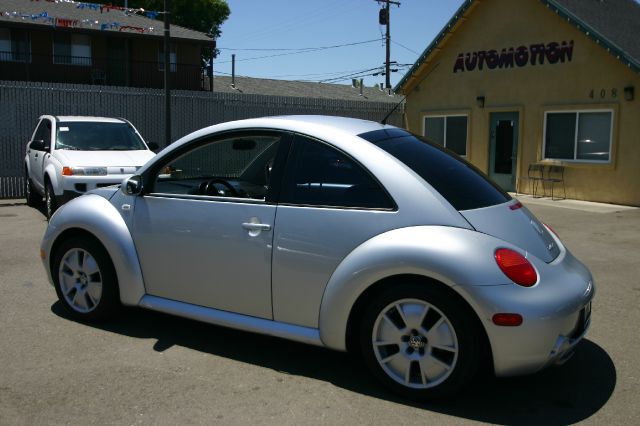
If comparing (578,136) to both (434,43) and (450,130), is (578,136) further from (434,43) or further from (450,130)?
(434,43)

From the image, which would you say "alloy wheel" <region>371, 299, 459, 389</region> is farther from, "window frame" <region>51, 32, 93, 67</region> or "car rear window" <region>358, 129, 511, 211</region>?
"window frame" <region>51, 32, 93, 67</region>

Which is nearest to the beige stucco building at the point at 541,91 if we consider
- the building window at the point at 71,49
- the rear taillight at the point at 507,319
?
the rear taillight at the point at 507,319

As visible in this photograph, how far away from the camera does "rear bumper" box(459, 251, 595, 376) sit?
3.30 meters

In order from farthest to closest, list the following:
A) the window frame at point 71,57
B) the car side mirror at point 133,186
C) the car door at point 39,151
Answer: the window frame at point 71,57 → the car door at point 39,151 → the car side mirror at point 133,186

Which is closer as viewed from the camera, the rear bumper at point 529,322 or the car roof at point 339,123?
the rear bumper at point 529,322

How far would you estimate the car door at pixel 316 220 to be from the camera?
3.71m

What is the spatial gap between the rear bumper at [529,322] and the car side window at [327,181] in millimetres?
828

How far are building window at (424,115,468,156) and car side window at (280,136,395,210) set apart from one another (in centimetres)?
1457

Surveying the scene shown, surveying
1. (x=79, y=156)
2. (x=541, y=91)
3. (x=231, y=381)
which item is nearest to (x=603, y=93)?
(x=541, y=91)

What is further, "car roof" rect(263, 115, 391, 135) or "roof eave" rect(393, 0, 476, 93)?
"roof eave" rect(393, 0, 476, 93)

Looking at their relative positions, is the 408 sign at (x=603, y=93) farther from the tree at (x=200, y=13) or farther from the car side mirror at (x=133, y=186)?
the tree at (x=200, y=13)

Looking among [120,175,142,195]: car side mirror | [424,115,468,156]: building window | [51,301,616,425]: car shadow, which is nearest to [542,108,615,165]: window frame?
[424,115,468,156]: building window

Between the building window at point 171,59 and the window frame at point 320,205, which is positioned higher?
the building window at point 171,59

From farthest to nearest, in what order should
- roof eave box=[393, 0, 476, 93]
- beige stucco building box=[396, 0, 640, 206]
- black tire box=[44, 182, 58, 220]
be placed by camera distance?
roof eave box=[393, 0, 476, 93]
beige stucco building box=[396, 0, 640, 206]
black tire box=[44, 182, 58, 220]
